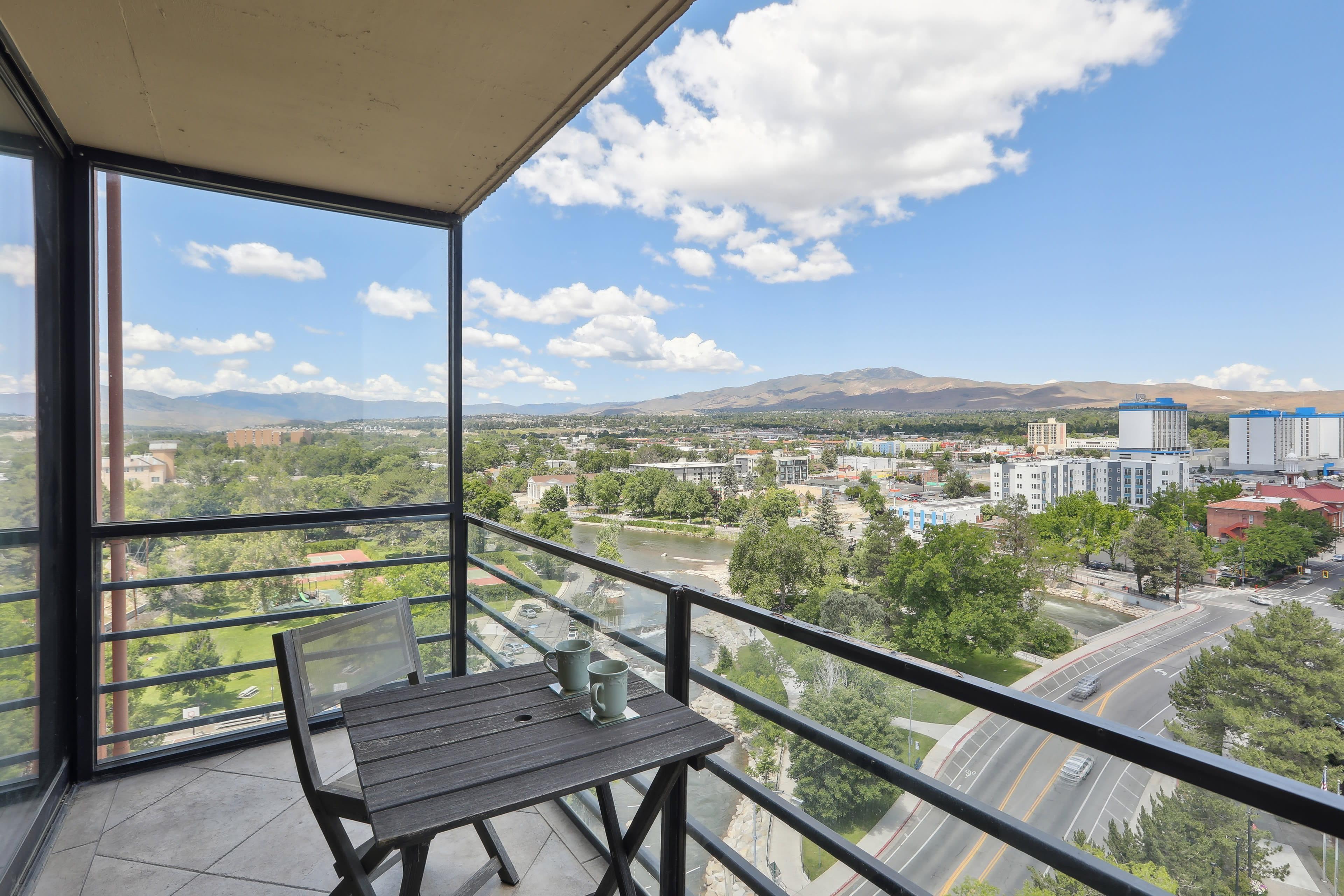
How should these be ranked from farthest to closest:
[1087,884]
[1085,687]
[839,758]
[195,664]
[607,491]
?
1. [607,491]
2. [1085,687]
3. [195,664]
4. [839,758]
5. [1087,884]

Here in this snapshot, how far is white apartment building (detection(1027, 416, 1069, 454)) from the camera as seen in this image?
1557 centimetres

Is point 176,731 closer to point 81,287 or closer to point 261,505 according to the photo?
point 261,505

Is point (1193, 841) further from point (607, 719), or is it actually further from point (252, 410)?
point (252, 410)

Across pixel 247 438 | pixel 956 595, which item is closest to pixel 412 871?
pixel 247 438

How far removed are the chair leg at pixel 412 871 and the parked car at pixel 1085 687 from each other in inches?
543

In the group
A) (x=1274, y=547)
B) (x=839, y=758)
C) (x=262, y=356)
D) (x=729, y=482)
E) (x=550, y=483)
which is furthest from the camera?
(x=729, y=482)

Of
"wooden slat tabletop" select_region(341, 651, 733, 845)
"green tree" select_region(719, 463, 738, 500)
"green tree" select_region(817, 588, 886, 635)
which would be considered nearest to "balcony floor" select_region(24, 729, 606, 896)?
"wooden slat tabletop" select_region(341, 651, 733, 845)

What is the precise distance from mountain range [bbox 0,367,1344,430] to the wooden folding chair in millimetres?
1287

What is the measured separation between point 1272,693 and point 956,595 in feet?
50.6

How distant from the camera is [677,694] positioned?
156 cm

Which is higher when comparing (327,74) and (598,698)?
(327,74)

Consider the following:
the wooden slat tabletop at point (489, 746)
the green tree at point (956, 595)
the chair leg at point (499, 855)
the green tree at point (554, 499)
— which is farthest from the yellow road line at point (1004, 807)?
the green tree at point (956, 595)

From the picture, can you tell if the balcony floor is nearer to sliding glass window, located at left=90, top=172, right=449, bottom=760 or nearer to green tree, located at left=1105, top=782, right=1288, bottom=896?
sliding glass window, located at left=90, top=172, right=449, bottom=760

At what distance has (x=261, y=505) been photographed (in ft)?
9.58
